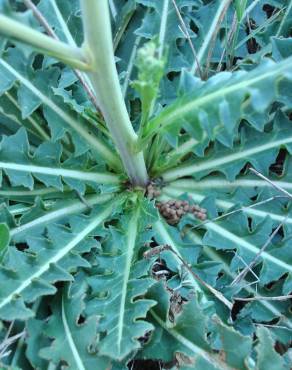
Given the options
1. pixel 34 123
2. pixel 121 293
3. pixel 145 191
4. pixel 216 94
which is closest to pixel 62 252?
pixel 121 293

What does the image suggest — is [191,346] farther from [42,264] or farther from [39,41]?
[39,41]

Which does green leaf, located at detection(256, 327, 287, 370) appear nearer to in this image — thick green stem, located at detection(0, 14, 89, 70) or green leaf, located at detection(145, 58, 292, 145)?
green leaf, located at detection(145, 58, 292, 145)

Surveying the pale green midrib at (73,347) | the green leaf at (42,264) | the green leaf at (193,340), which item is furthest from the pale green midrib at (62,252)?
the green leaf at (193,340)

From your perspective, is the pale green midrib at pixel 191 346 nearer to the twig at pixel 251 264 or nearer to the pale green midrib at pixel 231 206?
the twig at pixel 251 264

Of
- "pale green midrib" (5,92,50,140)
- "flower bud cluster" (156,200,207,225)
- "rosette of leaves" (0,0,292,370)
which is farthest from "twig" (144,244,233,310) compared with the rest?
"pale green midrib" (5,92,50,140)

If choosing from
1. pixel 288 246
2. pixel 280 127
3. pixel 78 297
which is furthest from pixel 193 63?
pixel 78 297

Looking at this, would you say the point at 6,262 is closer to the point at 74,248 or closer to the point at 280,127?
the point at 74,248

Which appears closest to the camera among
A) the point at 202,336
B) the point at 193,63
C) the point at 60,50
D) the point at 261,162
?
the point at 60,50
